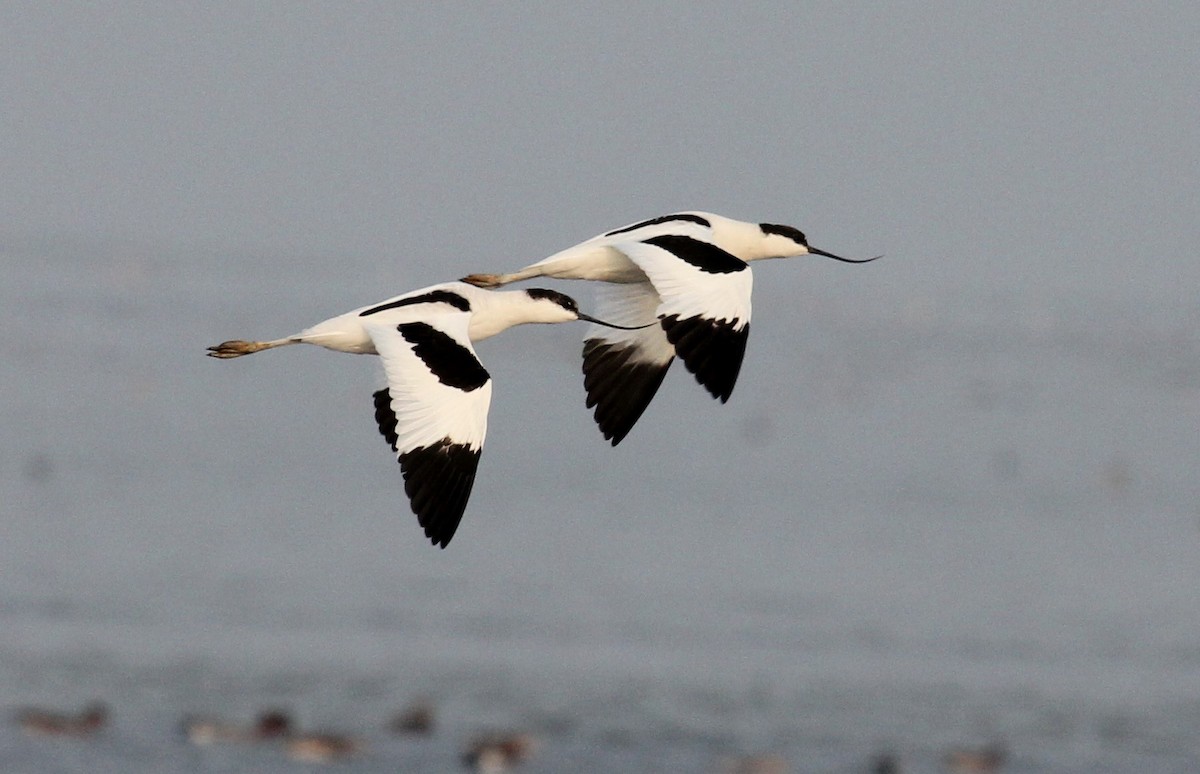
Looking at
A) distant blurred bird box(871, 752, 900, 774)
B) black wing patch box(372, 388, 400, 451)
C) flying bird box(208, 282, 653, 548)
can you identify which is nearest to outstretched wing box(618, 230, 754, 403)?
flying bird box(208, 282, 653, 548)

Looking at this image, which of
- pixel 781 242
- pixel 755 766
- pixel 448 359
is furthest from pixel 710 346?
pixel 755 766

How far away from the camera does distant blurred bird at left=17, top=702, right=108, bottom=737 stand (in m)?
27.4

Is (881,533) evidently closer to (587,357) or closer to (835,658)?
(835,658)

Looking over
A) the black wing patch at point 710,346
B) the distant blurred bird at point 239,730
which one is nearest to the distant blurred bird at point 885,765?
the distant blurred bird at point 239,730

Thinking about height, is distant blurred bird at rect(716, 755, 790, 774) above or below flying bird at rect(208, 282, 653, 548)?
below

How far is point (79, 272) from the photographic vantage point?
96000mm

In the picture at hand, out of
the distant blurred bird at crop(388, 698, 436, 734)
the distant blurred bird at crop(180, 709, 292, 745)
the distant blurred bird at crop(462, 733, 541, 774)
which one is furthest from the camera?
the distant blurred bird at crop(388, 698, 436, 734)

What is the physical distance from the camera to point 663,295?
11.2 meters

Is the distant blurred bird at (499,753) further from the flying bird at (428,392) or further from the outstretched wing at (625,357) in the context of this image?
the flying bird at (428,392)

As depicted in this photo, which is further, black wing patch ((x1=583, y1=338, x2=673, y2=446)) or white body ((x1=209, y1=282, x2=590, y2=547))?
black wing patch ((x1=583, y1=338, x2=673, y2=446))

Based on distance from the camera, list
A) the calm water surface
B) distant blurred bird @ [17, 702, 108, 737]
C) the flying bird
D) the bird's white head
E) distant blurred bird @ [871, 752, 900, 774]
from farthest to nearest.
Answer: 1. the calm water surface
2. distant blurred bird @ [17, 702, 108, 737]
3. distant blurred bird @ [871, 752, 900, 774]
4. the bird's white head
5. the flying bird

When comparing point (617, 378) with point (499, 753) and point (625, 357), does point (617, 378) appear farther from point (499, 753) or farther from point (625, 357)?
point (499, 753)

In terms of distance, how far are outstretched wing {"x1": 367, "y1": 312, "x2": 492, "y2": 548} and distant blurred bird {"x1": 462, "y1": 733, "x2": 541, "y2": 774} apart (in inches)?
668

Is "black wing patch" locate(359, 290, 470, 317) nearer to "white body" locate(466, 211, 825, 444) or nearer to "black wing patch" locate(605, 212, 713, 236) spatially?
"white body" locate(466, 211, 825, 444)
